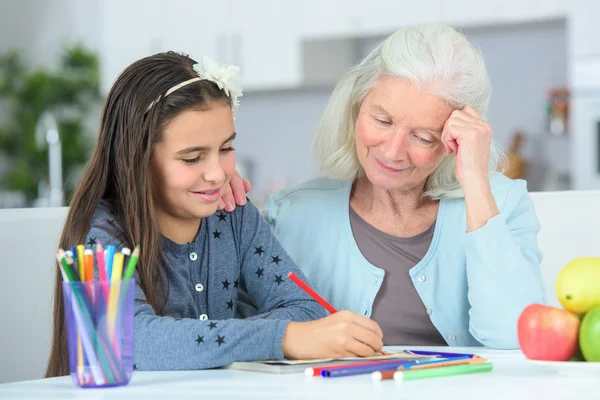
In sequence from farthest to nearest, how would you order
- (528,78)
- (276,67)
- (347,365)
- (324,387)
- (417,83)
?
1. (276,67)
2. (528,78)
3. (417,83)
4. (347,365)
5. (324,387)

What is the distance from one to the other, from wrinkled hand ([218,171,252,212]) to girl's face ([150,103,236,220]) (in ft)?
0.53

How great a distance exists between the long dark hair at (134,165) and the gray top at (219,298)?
3cm

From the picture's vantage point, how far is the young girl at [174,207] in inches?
61.7

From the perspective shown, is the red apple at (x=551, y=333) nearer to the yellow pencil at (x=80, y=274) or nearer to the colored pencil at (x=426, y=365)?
the colored pencil at (x=426, y=365)

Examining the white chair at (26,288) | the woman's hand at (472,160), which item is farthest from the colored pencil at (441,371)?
the white chair at (26,288)

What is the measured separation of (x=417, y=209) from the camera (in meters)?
2.06

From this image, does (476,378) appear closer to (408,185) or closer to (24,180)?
(408,185)

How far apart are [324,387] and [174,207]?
60 centimetres

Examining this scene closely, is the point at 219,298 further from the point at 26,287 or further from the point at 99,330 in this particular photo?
the point at 99,330

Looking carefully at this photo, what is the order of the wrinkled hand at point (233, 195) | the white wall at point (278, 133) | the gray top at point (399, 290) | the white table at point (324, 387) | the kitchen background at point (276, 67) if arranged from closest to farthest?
the white table at point (324, 387), the wrinkled hand at point (233, 195), the gray top at point (399, 290), the kitchen background at point (276, 67), the white wall at point (278, 133)

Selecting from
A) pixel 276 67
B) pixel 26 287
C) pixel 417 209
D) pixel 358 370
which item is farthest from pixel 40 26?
pixel 358 370

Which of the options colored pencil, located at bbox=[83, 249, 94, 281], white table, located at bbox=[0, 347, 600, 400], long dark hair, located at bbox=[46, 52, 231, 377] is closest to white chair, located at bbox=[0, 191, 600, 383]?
long dark hair, located at bbox=[46, 52, 231, 377]

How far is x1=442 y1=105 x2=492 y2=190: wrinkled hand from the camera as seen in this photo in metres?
1.81

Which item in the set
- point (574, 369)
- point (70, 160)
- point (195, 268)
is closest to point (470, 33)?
point (70, 160)
